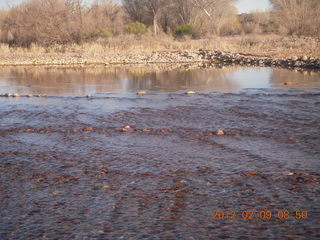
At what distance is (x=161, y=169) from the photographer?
414 cm

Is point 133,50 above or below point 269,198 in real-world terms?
above

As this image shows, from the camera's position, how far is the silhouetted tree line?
25266mm

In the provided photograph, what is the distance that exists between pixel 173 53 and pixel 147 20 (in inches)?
801

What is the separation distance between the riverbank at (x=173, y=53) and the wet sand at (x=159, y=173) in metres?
11.5

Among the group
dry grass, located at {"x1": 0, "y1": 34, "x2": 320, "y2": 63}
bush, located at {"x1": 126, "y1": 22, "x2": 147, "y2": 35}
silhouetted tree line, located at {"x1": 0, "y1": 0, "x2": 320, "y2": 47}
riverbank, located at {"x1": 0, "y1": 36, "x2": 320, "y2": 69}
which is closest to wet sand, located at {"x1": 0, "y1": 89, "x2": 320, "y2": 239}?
riverbank, located at {"x1": 0, "y1": 36, "x2": 320, "y2": 69}

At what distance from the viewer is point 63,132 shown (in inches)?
228

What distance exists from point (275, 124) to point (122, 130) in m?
2.43

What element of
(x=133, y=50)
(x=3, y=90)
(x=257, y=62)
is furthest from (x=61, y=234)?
(x=133, y=50)

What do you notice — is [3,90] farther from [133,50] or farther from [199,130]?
[133,50]

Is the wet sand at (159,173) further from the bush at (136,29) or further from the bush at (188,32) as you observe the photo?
the bush at (136,29)

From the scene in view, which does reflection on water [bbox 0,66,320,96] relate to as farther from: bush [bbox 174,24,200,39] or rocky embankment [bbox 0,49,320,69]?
bush [bbox 174,24,200,39]
